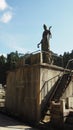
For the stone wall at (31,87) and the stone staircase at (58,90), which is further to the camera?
the stone wall at (31,87)

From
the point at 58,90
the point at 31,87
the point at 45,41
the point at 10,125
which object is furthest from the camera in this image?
the point at 45,41

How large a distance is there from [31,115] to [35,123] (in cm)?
87

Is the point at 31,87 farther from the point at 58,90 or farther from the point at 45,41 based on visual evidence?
the point at 45,41

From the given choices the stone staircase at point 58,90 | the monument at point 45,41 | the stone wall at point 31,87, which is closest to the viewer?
the stone staircase at point 58,90

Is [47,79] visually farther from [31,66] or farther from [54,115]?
[54,115]

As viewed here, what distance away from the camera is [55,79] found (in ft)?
60.8

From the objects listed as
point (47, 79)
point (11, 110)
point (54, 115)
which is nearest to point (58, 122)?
point (54, 115)

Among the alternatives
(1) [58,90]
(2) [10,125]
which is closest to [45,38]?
(1) [58,90]

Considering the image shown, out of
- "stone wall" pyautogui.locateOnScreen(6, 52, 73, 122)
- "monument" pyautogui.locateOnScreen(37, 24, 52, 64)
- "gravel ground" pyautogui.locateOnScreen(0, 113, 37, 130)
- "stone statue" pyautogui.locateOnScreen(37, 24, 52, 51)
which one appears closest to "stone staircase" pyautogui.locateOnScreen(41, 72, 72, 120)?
"stone wall" pyautogui.locateOnScreen(6, 52, 73, 122)

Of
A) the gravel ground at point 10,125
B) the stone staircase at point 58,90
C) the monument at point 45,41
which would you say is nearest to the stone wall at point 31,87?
the stone staircase at point 58,90

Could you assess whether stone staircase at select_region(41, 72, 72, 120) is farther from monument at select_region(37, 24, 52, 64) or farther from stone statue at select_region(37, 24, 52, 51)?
stone statue at select_region(37, 24, 52, 51)

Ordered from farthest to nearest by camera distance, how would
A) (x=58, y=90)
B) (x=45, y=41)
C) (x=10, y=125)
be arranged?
1. (x=45, y=41)
2. (x=58, y=90)
3. (x=10, y=125)

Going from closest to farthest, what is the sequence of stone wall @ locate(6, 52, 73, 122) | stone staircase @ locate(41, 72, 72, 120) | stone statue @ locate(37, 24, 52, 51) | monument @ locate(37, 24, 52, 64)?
stone staircase @ locate(41, 72, 72, 120), stone wall @ locate(6, 52, 73, 122), monument @ locate(37, 24, 52, 64), stone statue @ locate(37, 24, 52, 51)

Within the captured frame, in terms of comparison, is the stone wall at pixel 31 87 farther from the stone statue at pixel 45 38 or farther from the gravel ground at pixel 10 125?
the stone statue at pixel 45 38
